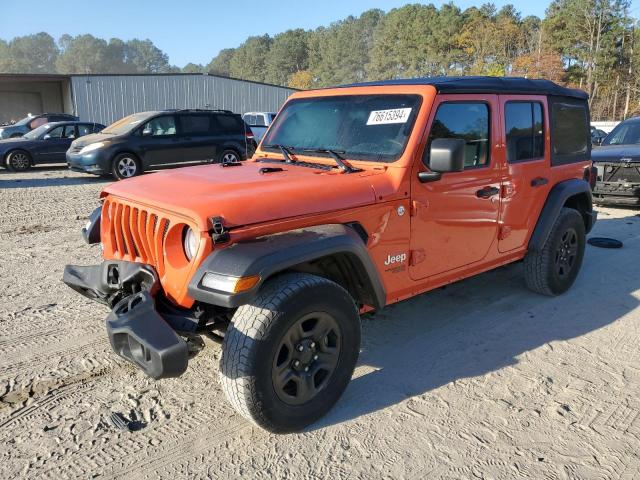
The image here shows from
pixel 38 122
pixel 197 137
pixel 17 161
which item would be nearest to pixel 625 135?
pixel 197 137

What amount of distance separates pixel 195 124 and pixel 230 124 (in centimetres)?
100

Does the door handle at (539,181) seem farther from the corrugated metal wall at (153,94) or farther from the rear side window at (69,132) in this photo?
the corrugated metal wall at (153,94)

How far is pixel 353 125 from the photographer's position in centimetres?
374

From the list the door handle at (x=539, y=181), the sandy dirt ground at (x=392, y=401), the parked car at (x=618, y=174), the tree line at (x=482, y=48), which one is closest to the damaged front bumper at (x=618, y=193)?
the parked car at (x=618, y=174)

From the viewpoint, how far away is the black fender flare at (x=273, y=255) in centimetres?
250

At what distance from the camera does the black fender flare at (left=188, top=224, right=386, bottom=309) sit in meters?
2.50

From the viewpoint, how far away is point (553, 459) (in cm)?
273

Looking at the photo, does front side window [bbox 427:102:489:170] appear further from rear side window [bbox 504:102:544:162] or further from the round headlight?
the round headlight

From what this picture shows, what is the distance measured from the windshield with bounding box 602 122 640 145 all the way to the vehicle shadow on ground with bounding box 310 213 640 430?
196 inches

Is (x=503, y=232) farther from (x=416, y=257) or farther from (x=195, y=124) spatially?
(x=195, y=124)

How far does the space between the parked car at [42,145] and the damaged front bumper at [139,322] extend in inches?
536

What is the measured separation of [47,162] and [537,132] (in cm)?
1453

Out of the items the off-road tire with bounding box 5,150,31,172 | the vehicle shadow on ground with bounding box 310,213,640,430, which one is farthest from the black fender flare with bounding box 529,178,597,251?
the off-road tire with bounding box 5,150,31,172

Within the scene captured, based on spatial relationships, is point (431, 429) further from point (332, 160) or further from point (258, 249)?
point (332, 160)
